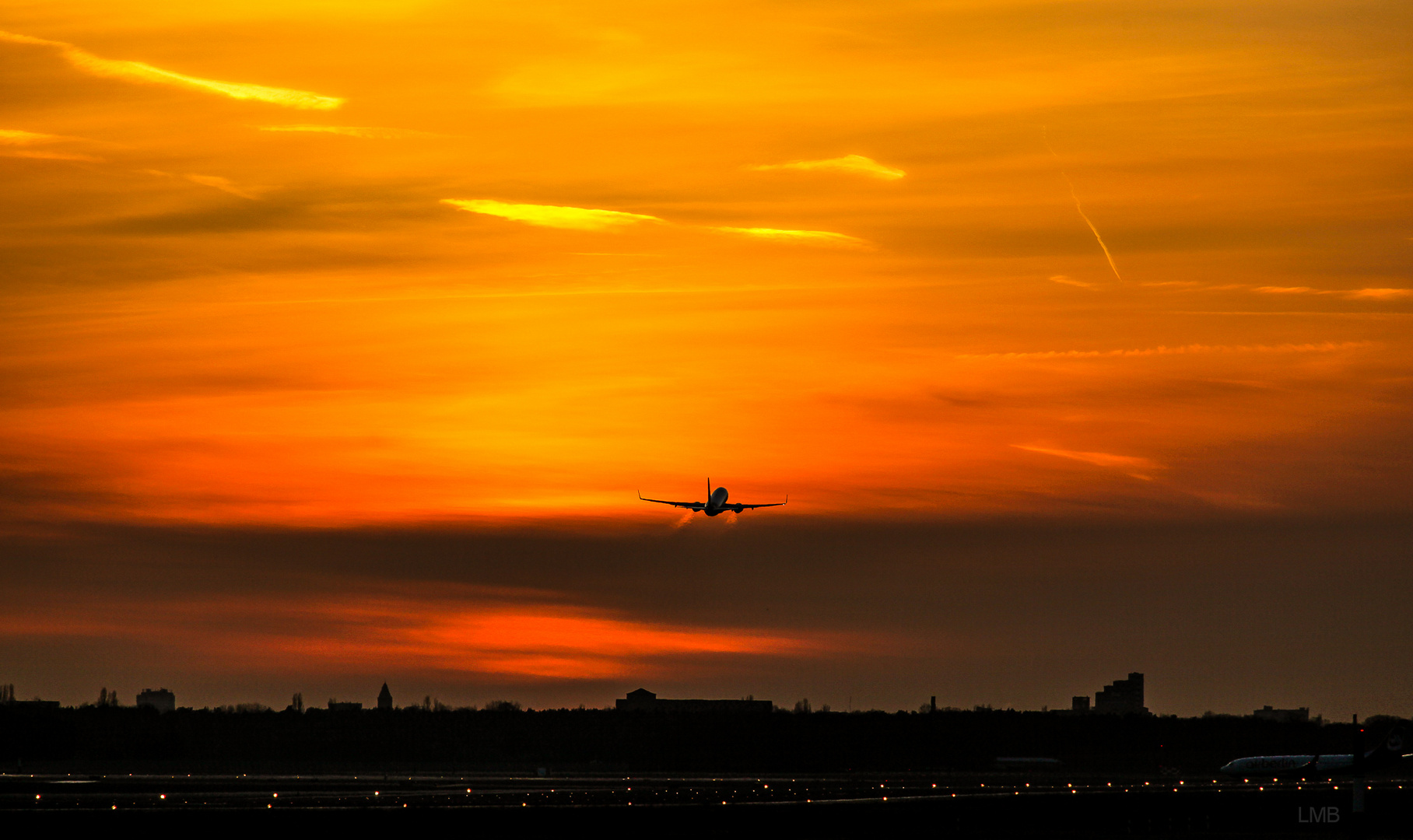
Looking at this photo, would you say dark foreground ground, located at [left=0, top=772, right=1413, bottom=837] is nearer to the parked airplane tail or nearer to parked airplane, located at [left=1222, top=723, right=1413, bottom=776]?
the parked airplane tail

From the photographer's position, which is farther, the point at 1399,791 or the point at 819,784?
the point at 819,784

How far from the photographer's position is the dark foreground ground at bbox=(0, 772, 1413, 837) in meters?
93.4

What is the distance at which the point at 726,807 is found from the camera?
98.9 meters

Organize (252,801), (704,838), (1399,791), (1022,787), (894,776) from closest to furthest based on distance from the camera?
(704,838) → (252,801) → (1399,791) → (1022,787) → (894,776)

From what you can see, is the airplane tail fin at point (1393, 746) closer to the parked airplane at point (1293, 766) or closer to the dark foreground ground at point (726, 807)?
the dark foreground ground at point (726, 807)

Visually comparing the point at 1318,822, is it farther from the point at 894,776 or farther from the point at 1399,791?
the point at 894,776

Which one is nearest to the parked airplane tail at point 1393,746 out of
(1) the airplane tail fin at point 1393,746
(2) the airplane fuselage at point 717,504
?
(1) the airplane tail fin at point 1393,746

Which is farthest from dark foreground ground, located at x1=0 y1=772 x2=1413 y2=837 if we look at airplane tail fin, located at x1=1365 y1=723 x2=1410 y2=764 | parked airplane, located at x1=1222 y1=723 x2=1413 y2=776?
parked airplane, located at x1=1222 y1=723 x2=1413 y2=776

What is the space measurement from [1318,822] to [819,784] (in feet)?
160

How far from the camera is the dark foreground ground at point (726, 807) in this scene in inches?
3679

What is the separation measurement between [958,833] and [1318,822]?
80.8 ft

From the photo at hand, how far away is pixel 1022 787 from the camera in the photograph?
142125 millimetres

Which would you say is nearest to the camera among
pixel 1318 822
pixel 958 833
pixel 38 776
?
pixel 958 833

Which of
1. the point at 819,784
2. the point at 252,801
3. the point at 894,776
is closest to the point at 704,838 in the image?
the point at 252,801
